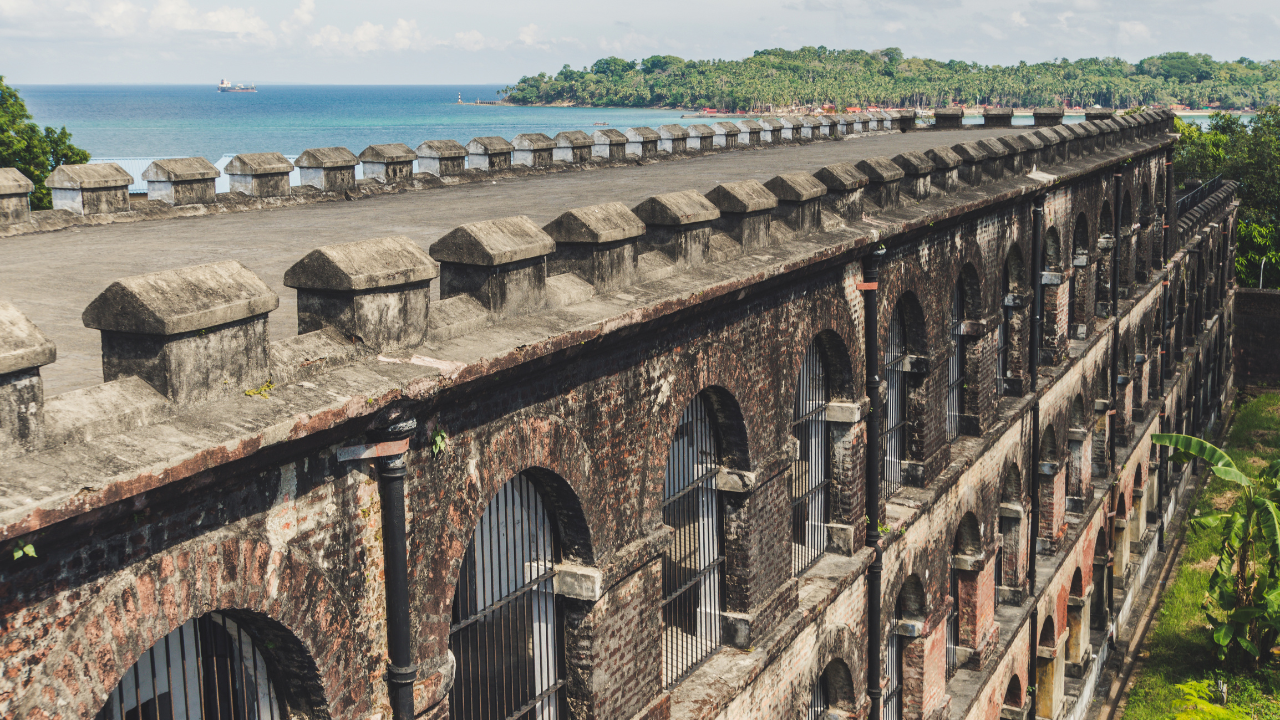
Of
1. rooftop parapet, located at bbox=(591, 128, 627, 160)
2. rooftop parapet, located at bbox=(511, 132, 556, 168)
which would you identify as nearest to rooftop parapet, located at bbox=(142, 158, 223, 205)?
rooftop parapet, located at bbox=(511, 132, 556, 168)

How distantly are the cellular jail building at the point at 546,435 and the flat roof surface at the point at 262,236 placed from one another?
71 mm

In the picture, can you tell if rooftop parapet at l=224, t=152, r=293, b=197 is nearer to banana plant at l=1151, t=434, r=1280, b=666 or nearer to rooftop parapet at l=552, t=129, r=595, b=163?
rooftop parapet at l=552, t=129, r=595, b=163

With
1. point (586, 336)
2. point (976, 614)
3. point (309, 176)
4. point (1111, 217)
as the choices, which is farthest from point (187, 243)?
point (1111, 217)

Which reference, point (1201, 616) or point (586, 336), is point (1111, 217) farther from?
point (586, 336)

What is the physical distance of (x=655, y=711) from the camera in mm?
8539

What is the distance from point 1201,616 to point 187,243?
23850 mm

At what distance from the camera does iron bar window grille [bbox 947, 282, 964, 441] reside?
15.9 m

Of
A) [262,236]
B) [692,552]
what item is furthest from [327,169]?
[692,552]

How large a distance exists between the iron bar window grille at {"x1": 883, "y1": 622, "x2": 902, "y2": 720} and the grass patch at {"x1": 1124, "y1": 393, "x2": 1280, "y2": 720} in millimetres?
6474

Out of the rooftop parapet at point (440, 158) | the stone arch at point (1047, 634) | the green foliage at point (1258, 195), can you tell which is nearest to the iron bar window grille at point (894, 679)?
the stone arch at point (1047, 634)

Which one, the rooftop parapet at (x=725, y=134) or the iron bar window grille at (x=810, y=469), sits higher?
the rooftop parapet at (x=725, y=134)

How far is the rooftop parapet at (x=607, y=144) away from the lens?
63.1 feet

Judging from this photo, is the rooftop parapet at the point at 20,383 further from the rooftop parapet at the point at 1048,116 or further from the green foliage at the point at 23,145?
the green foliage at the point at 23,145

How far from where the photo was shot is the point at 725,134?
22.6 metres
